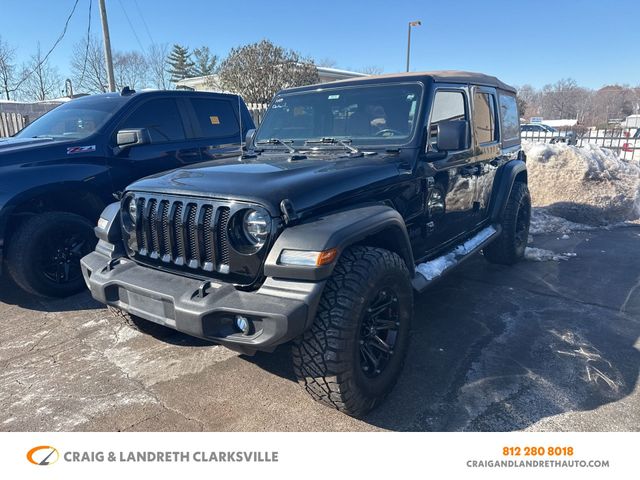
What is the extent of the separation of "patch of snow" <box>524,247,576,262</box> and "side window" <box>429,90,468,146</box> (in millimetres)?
2567

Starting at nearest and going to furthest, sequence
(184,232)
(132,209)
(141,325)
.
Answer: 1. (184,232)
2. (132,209)
3. (141,325)

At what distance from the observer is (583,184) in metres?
7.95

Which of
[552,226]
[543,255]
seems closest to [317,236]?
[543,255]

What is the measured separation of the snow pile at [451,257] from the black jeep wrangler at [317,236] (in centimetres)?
3

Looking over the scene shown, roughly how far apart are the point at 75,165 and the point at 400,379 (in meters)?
3.70

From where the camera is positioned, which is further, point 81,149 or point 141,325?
point 81,149

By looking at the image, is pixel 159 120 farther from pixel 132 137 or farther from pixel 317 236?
pixel 317 236

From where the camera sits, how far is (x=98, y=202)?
4566 mm

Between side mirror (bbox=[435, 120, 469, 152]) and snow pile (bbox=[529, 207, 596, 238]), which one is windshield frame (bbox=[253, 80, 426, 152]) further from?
snow pile (bbox=[529, 207, 596, 238])

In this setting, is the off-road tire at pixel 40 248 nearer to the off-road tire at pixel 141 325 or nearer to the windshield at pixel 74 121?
the windshield at pixel 74 121
